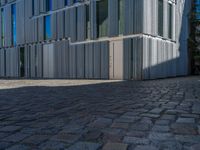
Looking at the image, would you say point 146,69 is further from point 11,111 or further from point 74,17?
point 11,111

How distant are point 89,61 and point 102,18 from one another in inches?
111

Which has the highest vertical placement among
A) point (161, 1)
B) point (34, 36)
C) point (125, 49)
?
point (161, 1)

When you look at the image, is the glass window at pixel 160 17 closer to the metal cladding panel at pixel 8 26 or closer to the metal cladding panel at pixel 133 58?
the metal cladding panel at pixel 133 58

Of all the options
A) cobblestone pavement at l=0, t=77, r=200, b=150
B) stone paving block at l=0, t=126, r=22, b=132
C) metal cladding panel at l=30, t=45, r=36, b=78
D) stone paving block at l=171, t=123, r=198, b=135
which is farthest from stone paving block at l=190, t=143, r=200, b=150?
metal cladding panel at l=30, t=45, r=36, b=78

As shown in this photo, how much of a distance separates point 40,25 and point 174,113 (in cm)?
1745

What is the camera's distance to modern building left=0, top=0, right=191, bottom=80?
13984 millimetres

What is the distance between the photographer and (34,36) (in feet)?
66.4

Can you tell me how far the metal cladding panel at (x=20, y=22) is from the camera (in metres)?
21.4

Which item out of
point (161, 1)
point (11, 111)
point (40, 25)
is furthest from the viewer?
point (40, 25)

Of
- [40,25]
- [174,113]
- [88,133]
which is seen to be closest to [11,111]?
[88,133]

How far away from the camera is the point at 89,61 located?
637 inches

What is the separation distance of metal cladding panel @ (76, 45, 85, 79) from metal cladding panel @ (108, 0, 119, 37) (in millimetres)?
2548

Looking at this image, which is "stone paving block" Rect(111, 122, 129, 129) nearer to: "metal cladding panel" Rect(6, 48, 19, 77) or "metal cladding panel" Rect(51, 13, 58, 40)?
"metal cladding panel" Rect(51, 13, 58, 40)

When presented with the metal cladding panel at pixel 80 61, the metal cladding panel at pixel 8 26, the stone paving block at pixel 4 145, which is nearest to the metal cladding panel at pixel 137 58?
the metal cladding panel at pixel 80 61
